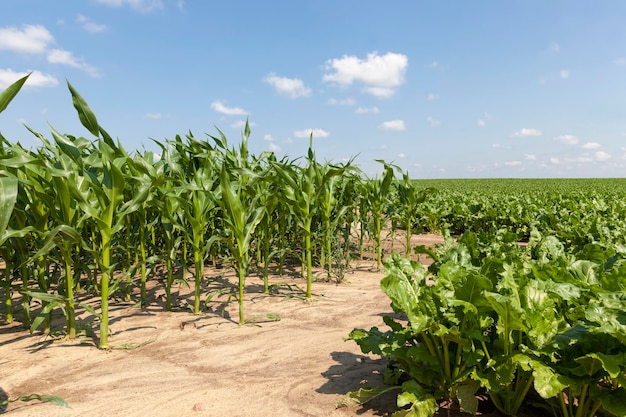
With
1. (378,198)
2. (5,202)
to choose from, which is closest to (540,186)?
(378,198)

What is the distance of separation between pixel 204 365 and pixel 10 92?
2147 mm

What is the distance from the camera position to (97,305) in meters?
4.62

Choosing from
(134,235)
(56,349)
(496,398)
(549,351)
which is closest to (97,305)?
(134,235)

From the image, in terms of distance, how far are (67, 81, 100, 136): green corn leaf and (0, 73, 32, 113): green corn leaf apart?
0.83 meters

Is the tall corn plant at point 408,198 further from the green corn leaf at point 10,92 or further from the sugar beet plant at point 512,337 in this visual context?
the green corn leaf at point 10,92

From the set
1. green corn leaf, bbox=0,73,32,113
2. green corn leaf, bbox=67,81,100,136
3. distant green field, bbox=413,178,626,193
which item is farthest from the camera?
distant green field, bbox=413,178,626,193

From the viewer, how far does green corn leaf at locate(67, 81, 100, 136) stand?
10.2 feet

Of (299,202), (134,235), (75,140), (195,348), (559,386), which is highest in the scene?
(75,140)

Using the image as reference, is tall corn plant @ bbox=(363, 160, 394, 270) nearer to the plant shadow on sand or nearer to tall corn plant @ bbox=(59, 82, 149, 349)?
the plant shadow on sand

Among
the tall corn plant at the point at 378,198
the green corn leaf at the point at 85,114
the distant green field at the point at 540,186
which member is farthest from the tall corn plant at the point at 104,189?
the distant green field at the point at 540,186

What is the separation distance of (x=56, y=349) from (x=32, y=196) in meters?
1.24

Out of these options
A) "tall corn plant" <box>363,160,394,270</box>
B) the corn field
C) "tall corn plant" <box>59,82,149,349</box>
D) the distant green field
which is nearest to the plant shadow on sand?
the corn field

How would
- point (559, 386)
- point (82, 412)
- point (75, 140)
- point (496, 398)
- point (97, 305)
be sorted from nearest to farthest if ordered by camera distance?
point (559, 386) < point (496, 398) < point (82, 412) < point (75, 140) < point (97, 305)

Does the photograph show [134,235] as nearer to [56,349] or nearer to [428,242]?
[56,349]
